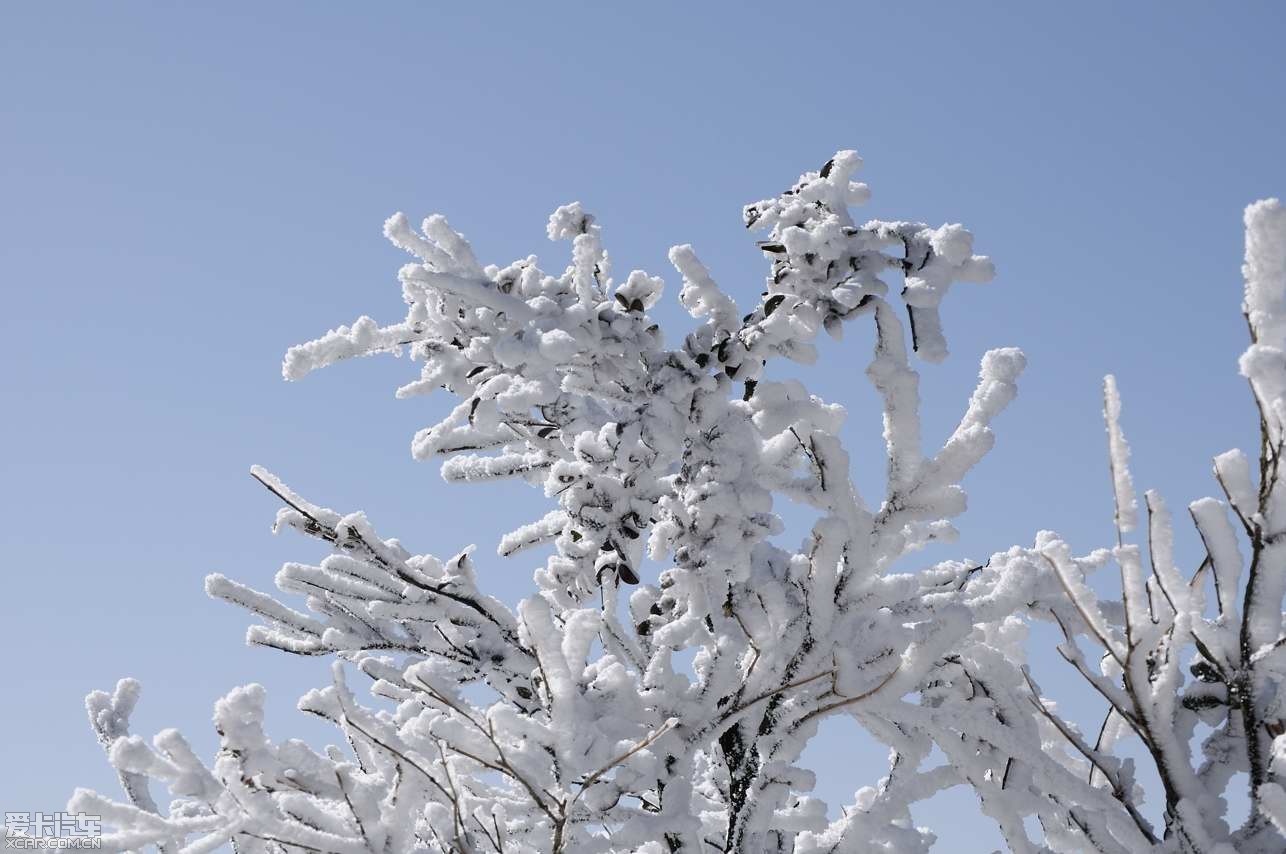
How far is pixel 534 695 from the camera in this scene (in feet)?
12.1

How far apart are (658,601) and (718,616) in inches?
12.7

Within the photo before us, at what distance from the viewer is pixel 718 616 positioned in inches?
133

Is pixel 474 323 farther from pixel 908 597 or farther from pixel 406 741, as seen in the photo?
pixel 908 597

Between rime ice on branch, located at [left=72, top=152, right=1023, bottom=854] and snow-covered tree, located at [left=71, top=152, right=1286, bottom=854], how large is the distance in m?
0.01

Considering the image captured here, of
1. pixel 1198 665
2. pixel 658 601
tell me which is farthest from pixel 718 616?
pixel 1198 665

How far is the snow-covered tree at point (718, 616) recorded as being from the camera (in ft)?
8.45

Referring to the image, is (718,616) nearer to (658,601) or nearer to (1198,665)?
(658,601)

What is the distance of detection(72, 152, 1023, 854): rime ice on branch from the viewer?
2668 mm

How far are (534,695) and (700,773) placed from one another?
2034 mm

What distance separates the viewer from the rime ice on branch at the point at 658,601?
2.67 meters

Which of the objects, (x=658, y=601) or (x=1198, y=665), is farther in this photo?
(x=658, y=601)

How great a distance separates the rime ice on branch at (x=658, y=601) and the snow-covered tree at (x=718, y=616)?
0.01 m

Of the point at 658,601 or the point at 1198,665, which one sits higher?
the point at 658,601

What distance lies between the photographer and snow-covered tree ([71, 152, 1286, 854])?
8.45 ft
